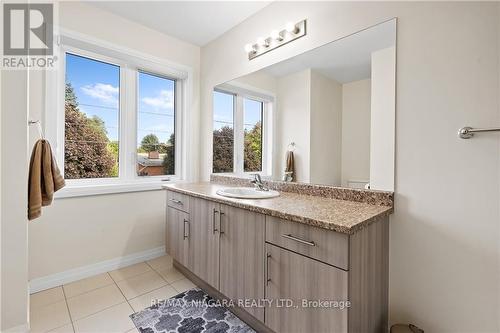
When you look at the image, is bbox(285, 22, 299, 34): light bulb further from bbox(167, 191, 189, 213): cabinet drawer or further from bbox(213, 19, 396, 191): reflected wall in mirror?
bbox(167, 191, 189, 213): cabinet drawer

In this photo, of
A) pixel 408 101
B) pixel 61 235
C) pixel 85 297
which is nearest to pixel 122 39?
pixel 61 235

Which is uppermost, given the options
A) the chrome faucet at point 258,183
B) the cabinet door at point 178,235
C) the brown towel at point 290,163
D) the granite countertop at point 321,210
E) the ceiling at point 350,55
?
the ceiling at point 350,55

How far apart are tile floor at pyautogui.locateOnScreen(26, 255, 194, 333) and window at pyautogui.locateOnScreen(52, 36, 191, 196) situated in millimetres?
806

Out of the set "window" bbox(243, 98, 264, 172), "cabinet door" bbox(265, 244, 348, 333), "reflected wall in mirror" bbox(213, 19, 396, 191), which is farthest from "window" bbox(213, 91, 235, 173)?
"cabinet door" bbox(265, 244, 348, 333)

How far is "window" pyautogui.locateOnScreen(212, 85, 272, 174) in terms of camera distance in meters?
2.21

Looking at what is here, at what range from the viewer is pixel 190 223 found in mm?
1993

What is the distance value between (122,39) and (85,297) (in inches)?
90.7

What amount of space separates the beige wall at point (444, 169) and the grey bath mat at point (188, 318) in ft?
3.40

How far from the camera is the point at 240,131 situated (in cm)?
250

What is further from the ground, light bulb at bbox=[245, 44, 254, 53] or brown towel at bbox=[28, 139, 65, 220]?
light bulb at bbox=[245, 44, 254, 53]

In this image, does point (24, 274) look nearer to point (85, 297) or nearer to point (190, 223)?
point (85, 297)

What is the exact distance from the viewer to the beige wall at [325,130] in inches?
66.2

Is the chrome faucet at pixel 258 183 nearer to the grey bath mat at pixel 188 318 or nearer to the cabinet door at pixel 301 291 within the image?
the cabinet door at pixel 301 291

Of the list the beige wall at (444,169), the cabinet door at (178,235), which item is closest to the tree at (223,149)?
the cabinet door at (178,235)
